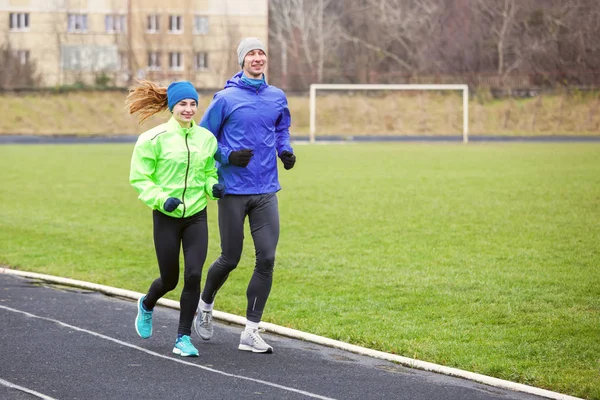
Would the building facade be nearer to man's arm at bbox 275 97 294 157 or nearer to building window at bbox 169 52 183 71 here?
building window at bbox 169 52 183 71

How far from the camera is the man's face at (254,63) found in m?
7.50

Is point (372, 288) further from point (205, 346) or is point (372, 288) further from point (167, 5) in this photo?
point (167, 5)

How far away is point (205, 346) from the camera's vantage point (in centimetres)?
786

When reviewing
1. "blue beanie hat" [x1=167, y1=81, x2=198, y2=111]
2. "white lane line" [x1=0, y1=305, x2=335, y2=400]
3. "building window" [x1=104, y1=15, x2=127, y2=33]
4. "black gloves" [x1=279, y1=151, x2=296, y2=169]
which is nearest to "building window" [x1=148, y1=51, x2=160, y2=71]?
"building window" [x1=104, y1=15, x2=127, y2=33]

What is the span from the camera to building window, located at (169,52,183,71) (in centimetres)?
7575

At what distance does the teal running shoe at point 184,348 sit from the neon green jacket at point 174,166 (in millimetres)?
927

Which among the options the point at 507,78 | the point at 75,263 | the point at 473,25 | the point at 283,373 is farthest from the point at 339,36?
the point at 283,373

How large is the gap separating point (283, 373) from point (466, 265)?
5.47 m

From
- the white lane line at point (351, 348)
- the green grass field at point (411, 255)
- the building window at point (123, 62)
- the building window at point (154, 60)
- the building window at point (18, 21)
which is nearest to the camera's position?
the white lane line at point (351, 348)

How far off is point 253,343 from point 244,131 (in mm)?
1592

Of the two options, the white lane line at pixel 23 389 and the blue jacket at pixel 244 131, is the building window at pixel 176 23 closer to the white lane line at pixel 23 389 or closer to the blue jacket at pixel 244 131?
the blue jacket at pixel 244 131

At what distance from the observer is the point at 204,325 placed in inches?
313

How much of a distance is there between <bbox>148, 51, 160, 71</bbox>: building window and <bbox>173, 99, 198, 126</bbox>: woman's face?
6750 centimetres

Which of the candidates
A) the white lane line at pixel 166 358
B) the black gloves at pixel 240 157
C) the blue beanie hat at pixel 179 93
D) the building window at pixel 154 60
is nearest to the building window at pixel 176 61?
the building window at pixel 154 60
